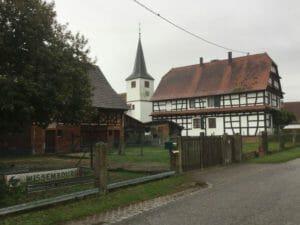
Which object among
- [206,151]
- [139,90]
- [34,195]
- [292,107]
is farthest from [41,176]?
[292,107]

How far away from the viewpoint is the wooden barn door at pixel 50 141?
25.4 meters

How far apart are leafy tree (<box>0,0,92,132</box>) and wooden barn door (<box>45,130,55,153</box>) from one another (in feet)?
42.0

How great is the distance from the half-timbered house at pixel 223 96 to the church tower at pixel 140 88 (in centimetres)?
1110

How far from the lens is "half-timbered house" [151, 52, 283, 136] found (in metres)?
35.9

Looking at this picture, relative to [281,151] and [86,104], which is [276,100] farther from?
[86,104]

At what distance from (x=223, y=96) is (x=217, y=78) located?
10.8 feet

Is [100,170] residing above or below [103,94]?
below

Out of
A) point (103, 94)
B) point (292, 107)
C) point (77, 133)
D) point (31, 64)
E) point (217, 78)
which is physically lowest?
point (77, 133)

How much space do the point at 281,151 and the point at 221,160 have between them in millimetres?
9869

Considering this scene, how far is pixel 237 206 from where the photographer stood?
22.7ft

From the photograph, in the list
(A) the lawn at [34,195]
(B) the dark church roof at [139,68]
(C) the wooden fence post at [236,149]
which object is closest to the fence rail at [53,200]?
(A) the lawn at [34,195]

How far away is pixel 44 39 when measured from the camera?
39.0ft

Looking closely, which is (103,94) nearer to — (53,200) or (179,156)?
(179,156)

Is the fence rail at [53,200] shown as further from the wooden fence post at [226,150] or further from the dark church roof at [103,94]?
the dark church roof at [103,94]
